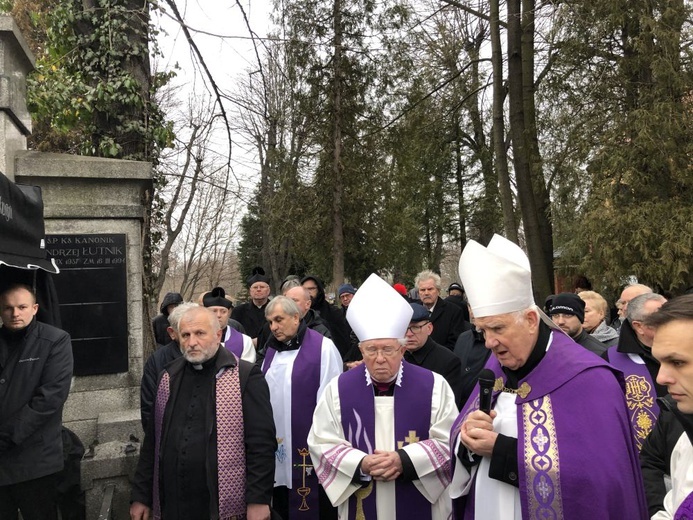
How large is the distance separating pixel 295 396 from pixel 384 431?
148cm

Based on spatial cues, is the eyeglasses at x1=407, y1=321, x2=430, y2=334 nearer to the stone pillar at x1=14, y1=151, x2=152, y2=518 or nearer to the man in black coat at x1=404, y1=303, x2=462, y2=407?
the man in black coat at x1=404, y1=303, x2=462, y2=407

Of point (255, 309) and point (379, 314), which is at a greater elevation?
point (379, 314)

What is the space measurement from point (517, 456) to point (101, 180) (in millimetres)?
4469

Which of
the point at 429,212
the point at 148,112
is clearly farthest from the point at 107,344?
the point at 429,212

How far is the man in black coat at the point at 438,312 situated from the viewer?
736cm

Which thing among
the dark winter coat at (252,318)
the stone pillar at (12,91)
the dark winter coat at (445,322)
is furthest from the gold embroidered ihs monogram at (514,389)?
the dark winter coat at (252,318)

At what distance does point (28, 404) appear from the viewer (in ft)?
13.1

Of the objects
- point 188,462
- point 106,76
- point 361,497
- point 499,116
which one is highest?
point 499,116

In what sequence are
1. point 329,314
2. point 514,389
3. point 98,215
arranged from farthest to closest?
point 329,314, point 98,215, point 514,389

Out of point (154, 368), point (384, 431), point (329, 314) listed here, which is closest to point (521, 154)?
point (329, 314)

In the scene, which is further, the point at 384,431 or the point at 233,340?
the point at 233,340

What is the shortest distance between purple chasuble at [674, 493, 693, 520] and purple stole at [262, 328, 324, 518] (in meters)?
3.14

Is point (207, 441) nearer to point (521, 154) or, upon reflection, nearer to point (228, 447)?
point (228, 447)

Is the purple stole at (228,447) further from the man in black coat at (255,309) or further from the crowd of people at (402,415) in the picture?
the man in black coat at (255,309)
